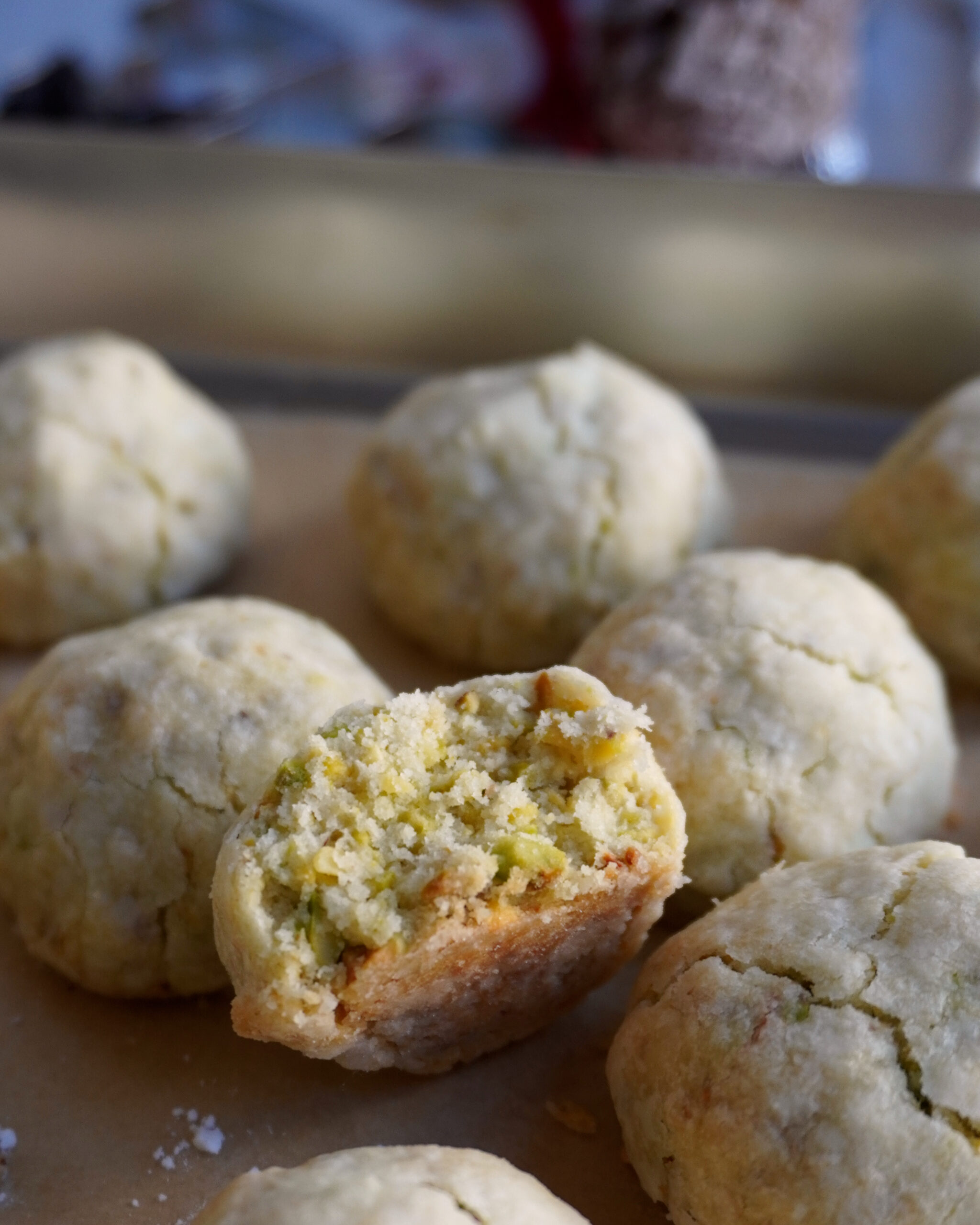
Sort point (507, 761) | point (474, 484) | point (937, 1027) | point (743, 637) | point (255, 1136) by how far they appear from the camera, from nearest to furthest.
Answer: point (937, 1027), point (507, 761), point (255, 1136), point (743, 637), point (474, 484)

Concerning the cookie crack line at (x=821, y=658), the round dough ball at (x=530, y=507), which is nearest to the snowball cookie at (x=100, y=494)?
the round dough ball at (x=530, y=507)

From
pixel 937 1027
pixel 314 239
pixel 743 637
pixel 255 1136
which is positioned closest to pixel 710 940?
pixel 937 1027

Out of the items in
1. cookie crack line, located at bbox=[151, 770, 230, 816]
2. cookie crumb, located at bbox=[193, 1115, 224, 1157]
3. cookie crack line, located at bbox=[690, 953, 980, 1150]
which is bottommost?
cookie crumb, located at bbox=[193, 1115, 224, 1157]

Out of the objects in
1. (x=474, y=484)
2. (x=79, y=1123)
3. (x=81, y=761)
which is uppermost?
(x=474, y=484)

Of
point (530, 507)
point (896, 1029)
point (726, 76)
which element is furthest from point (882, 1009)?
point (726, 76)

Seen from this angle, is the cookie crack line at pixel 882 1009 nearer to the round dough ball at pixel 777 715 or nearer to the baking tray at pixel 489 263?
the round dough ball at pixel 777 715

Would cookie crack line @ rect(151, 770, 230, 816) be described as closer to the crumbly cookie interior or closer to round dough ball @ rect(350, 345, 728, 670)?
the crumbly cookie interior

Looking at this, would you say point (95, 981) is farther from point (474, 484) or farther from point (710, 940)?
point (474, 484)

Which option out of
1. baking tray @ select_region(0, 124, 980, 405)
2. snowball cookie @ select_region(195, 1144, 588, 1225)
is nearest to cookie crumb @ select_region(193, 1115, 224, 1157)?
snowball cookie @ select_region(195, 1144, 588, 1225)

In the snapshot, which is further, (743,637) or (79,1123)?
(743,637)
